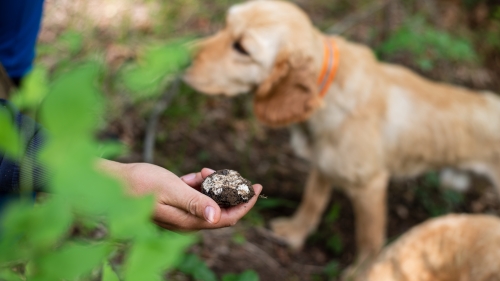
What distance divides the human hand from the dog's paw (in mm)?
2297

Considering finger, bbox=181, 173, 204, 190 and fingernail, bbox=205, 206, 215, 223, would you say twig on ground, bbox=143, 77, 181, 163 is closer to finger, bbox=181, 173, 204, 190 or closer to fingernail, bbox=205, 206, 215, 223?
finger, bbox=181, 173, 204, 190

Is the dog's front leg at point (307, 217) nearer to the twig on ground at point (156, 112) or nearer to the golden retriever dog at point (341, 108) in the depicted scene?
the golden retriever dog at point (341, 108)

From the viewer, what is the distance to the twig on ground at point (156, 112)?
11.7 ft

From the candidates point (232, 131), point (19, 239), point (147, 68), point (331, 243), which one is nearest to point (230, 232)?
point (331, 243)

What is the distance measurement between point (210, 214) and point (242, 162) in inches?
114

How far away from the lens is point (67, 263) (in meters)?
0.50

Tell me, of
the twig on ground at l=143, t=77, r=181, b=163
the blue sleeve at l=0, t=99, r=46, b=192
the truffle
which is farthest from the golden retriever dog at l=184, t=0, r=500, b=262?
the blue sleeve at l=0, t=99, r=46, b=192

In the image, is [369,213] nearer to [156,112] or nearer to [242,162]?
[242,162]

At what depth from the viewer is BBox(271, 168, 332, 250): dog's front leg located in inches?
145

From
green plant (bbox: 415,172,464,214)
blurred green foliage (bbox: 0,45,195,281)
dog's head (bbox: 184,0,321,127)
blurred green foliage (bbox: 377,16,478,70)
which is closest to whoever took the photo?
blurred green foliage (bbox: 0,45,195,281)

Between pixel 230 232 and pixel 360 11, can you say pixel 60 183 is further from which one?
pixel 360 11

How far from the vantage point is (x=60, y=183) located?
0.40 meters

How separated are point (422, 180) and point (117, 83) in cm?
301

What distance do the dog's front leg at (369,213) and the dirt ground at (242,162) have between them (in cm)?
27
